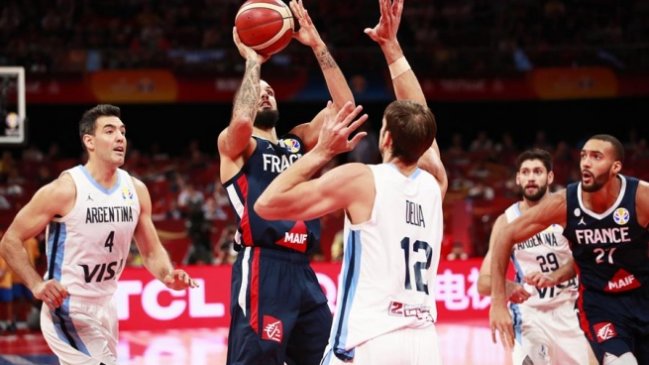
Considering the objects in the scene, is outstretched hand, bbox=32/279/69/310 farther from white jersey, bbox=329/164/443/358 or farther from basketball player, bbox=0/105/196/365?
white jersey, bbox=329/164/443/358

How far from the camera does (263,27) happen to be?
5465 millimetres

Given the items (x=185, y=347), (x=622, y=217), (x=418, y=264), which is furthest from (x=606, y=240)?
(x=185, y=347)

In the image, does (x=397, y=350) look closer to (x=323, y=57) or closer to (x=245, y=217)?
(x=245, y=217)

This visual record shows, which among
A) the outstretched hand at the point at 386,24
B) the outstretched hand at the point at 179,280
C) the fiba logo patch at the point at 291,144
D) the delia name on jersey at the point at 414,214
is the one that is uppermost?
the outstretched hand at the point at 386,24

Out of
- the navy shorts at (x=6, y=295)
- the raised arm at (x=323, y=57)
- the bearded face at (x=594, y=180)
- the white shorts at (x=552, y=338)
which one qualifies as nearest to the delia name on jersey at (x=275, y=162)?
the raised arm at (x=323, y=57)

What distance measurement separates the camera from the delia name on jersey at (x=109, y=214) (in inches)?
224

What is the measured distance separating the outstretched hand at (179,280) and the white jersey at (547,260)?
249 cm

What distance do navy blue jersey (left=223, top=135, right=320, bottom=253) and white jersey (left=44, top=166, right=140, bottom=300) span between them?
83cm

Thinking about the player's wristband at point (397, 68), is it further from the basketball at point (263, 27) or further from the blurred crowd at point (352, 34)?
the blurred crowd at point (352, 34)

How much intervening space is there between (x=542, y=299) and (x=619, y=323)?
1348 millimetres

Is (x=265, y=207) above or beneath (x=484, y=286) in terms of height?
above

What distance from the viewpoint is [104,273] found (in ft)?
18.7

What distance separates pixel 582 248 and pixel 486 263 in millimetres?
1469

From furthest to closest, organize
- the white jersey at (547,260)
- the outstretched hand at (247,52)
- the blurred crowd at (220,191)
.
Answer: the blurred crowd at (220,191) → the white jersey at (547,260) → the outstretched hand at (247,52)
